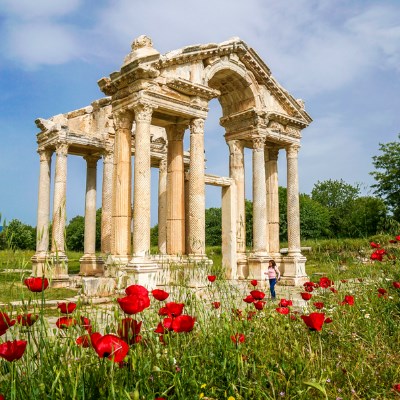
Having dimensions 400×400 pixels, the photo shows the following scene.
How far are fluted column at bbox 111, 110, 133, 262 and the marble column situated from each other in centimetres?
198

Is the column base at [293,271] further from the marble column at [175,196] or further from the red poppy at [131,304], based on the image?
the red poppy at [131,304]

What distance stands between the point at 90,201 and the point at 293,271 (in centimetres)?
1176

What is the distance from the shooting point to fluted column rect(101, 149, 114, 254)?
823 inches

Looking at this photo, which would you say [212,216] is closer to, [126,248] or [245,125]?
[245,125]

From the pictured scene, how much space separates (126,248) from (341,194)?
68.6 meters

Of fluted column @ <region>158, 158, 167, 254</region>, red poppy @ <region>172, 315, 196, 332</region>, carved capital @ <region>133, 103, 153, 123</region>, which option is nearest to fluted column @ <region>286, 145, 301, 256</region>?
fluted column @ <region>158, 158, 167, 254</region>

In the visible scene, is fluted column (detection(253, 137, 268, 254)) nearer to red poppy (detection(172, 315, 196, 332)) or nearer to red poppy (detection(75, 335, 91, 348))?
red poppy (detection(172, 315, 196, 332))

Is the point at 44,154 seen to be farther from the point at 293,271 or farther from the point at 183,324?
the point at 183,324

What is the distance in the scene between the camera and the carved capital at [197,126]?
1761 cm

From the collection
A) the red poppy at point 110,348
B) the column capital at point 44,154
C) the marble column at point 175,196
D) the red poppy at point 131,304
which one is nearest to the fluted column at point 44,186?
the column capital at point 44,154

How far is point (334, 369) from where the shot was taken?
4.29 m

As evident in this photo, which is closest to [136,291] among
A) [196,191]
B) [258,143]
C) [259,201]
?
[196,191]

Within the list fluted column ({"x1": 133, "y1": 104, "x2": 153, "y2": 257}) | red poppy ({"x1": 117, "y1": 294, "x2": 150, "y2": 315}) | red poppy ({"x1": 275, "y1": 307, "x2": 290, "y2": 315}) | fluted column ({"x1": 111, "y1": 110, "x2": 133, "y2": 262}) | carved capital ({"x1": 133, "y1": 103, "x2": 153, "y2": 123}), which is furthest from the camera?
fluted column ({"x1": 111, "y1": 110, "x2": 133, "y2": 262})

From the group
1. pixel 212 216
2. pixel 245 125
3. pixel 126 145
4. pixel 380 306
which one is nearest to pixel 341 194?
pixel 212 216
